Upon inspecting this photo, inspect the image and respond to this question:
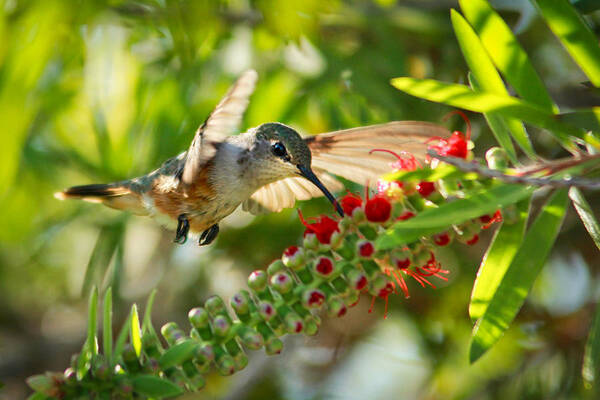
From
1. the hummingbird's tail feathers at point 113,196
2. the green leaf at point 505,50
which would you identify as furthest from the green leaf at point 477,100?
the hummingbird's tail feathers at point 113,196

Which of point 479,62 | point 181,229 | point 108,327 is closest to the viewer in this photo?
point 479,62

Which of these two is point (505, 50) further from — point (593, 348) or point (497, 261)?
point (593, 348)

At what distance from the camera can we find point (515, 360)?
247 cm

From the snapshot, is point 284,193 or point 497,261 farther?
point 284,193

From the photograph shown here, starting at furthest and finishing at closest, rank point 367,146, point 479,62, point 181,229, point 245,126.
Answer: point 245,126 < point 181,229 < point 367,146 < point 479,62

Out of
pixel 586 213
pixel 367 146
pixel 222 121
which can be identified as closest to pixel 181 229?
pixel 222 121

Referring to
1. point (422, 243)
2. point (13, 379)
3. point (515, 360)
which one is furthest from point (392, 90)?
point (13, 379)

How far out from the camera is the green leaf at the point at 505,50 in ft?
3.64

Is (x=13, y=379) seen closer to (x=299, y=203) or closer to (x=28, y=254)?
(x=28, y=254)

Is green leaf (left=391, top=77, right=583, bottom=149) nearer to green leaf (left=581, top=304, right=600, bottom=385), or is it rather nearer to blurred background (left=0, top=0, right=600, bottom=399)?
green leaf (left=581, top=304, right=600, bottom=385)

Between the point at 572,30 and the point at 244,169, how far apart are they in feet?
3.65

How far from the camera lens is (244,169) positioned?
199cm

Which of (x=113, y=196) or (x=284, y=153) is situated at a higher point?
(x=284, y=153)

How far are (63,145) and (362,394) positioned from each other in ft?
5.32
